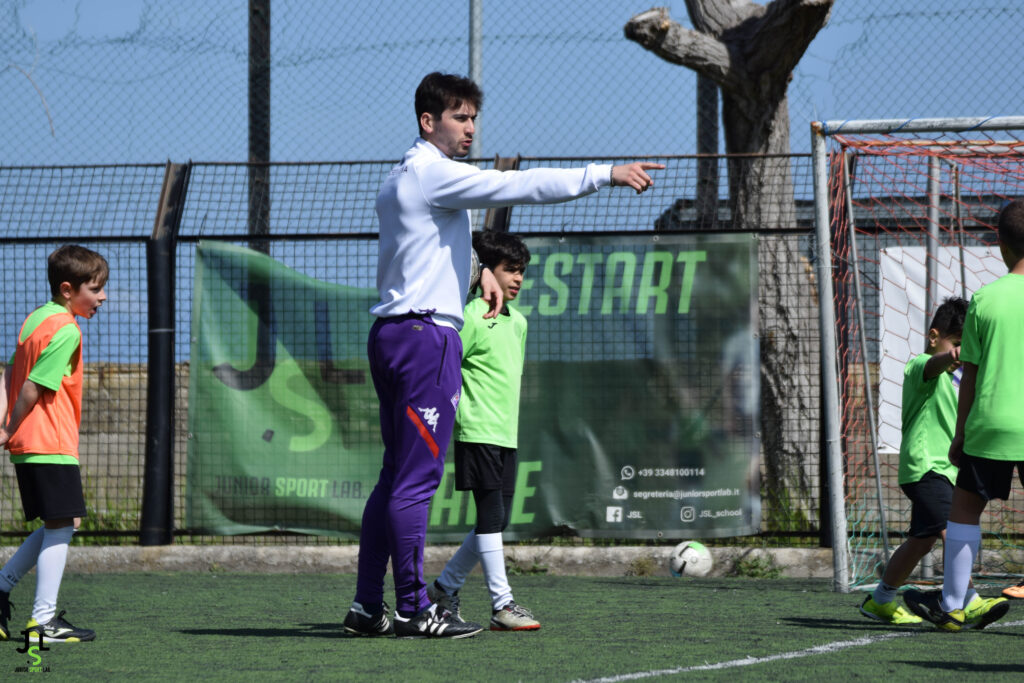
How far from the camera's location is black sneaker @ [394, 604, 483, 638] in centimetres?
456

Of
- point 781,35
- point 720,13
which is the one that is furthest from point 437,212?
point 720,13

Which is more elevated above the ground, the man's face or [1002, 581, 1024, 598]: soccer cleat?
the man's face

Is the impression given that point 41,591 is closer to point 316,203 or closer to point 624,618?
point 624,618

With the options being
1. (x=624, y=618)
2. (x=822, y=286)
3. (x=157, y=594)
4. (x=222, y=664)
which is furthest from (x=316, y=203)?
(x=222, y=664)

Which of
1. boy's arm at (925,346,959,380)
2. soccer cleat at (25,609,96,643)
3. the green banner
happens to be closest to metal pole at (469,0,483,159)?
the green banner

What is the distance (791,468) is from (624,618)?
280cm

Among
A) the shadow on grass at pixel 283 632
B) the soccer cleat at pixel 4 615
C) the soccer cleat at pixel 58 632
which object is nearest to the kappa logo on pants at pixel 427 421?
the shadow on grass at pixel 283 632

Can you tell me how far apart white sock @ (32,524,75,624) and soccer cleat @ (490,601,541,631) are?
1731 mm

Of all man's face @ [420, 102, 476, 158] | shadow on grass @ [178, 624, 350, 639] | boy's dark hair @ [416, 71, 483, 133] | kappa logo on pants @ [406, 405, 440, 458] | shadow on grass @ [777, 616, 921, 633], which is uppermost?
boy's dark hair @ [416, 71, 483, 133]

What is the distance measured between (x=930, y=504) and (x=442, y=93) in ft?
9.58

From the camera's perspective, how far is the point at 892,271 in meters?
7.61

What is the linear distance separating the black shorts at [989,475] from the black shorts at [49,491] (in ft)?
11.5

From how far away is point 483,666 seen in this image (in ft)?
12.9

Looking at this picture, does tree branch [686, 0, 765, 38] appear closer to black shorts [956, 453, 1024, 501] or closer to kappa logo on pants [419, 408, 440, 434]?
black shorts [956, 453, 1024, 501]
